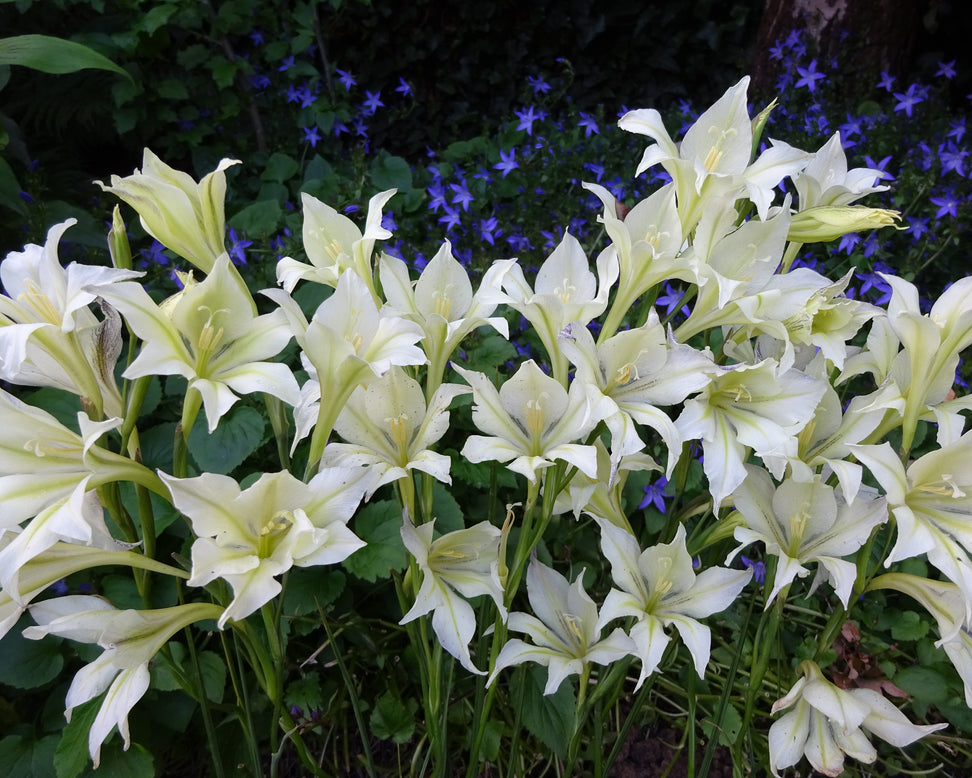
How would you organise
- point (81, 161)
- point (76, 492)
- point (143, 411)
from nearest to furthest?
point (76, 492) → point (143, 411) → point (81, 161)

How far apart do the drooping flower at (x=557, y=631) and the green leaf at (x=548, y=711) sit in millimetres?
305

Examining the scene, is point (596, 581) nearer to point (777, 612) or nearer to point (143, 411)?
point (777, 612)

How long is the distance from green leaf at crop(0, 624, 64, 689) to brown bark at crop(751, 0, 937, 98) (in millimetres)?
3636

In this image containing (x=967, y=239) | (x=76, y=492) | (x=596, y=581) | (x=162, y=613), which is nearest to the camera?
(x=76, y=492)

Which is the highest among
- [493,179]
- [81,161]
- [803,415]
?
[81,161]

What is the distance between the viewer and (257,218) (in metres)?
2.47

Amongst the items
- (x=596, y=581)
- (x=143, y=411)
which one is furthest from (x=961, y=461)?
(x=143, y=411)

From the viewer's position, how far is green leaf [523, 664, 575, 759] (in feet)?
4.43

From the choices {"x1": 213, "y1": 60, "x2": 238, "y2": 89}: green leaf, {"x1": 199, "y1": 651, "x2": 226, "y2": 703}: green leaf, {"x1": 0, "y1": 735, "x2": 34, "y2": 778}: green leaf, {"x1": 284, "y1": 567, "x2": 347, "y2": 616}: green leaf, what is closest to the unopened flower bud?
{"x1": 284, "y1": 567, "x2": 347, "y2": 616}: green leaf

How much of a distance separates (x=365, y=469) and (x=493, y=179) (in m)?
2.29

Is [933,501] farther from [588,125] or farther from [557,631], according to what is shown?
[588,125]

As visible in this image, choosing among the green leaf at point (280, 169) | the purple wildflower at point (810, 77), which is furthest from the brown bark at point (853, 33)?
the green leaf at point (280, 169)

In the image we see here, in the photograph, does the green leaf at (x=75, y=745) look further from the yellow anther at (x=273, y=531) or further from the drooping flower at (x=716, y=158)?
the drooping flower at (x=716, y=158)

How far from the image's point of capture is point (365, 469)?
0.82 meters
